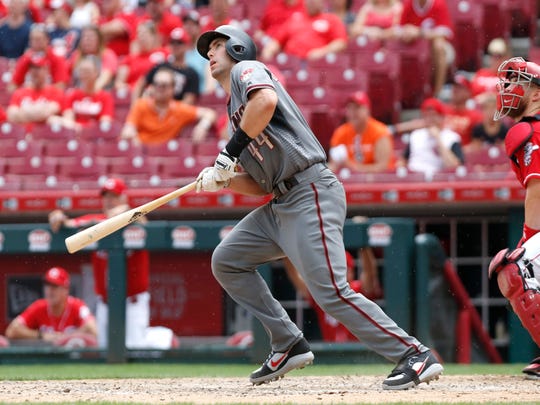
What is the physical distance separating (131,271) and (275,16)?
15.3 feet

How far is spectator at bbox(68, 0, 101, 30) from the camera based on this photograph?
12.9 meters

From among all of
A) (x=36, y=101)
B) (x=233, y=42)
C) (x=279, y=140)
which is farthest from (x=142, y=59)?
(x=279, y=140)

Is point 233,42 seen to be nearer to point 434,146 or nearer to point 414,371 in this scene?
point 414,371

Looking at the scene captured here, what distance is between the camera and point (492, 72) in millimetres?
10328

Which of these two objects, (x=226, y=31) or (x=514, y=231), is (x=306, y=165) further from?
(x=514, y=231)

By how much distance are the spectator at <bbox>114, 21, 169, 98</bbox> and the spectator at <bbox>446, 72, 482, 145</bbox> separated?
3.14 meters

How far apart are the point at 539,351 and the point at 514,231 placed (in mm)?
1015

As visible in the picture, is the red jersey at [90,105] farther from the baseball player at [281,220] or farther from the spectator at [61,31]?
the baseball player at [281,220]

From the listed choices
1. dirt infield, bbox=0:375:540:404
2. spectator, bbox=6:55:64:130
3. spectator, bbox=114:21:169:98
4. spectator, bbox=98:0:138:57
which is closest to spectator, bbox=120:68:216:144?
spectator, bbox=6:55:64:130

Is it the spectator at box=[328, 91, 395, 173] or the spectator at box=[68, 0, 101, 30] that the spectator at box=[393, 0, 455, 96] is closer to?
the spectator at box=[328, 91, 395, 173]

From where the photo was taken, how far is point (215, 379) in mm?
5949

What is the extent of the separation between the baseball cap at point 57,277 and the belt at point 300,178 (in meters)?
3.14

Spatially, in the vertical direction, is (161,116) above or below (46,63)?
below

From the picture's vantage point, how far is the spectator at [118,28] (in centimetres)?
1247
